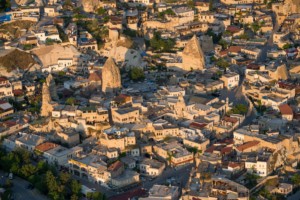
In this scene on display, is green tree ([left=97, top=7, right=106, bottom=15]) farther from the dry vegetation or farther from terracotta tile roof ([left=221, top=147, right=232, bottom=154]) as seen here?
terracotta tile roof ([left=221, top=147, right=232, bottom=154])

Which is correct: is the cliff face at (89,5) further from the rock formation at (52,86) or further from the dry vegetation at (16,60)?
the rock formation at (52,86)

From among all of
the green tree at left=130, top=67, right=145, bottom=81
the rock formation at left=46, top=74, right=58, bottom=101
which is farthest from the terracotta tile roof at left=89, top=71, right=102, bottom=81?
the rock formation at left=46, top=74, right=58, bottom=101

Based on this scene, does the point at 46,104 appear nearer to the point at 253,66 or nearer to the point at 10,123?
the point at 10,123

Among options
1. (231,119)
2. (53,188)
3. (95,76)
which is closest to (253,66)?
(231,119)

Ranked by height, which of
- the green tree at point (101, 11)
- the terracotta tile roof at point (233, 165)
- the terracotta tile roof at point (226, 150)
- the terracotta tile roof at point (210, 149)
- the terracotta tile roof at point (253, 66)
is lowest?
the terracotta tile roof at point (233, 165)

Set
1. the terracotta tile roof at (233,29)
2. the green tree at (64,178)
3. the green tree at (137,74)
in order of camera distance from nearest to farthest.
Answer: the green tree at (64,178) < the green tree at (137,74) < the terracotta tile roof at (233,29)

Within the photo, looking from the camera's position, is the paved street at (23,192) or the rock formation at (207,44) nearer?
the paved street at (23,192)

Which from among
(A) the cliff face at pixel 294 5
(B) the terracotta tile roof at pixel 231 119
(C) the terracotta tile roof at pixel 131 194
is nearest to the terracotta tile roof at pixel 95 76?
(B) the terracotta tile roof at pixel 231 119
